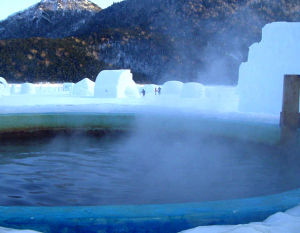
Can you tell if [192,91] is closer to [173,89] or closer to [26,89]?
[173,89]

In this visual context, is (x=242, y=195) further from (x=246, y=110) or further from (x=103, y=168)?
(x=246, y=110)

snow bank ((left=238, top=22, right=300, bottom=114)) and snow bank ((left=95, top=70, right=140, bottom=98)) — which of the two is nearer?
snow bank ((left=238, top=22, right=300, bottom=114))

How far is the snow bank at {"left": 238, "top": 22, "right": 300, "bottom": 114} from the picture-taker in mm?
6676

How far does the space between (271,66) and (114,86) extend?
1098 cm

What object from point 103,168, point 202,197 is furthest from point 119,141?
point 202,197

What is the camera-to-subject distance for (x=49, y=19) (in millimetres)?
103438

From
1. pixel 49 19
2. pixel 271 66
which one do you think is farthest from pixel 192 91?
pixel 49 19

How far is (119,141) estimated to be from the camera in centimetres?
617

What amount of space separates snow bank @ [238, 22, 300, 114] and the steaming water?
1.82 metres

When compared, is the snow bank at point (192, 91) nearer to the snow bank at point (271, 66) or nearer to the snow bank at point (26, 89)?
the snow bank at point (26, 89)

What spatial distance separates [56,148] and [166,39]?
53159 millimetres

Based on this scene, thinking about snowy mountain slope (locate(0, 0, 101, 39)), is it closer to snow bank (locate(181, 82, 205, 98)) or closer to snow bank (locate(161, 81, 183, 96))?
snow bank (locate(161, 81, 183, 96))

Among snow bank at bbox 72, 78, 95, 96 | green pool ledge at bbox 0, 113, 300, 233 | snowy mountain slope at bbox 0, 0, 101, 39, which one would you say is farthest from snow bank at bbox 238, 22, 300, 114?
snowy mountain slope at bbox 0, 0, 101, 39

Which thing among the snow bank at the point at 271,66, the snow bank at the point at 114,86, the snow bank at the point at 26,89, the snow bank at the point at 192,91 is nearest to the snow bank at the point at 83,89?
the snow bank at the point at 114,86
